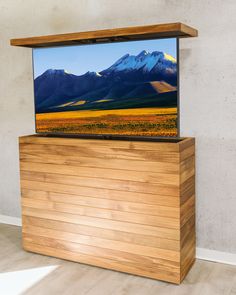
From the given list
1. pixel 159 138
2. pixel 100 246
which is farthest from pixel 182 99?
pixel 100 246

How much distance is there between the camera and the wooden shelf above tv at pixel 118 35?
2607 millimetres

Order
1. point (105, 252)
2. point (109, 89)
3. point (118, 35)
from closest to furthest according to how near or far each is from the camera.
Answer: point (118, 35), point (105, 252), point (109, 89)

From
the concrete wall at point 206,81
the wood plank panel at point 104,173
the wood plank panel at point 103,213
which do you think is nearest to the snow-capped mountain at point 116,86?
the concrete wall at point 206,81

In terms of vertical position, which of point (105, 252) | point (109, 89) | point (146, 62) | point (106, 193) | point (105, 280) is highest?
point (146, 62)

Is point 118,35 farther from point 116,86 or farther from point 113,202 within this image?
point 113,202

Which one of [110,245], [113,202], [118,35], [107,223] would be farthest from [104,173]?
[118,35]

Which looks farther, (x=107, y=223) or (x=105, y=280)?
(x=107, y=223)

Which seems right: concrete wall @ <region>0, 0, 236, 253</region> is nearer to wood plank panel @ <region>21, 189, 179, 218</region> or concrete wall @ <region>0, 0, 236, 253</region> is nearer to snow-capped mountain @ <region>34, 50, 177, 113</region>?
snow-capped mountain @ <region>34, 50, 177, 113</region>

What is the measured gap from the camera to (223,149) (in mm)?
2979

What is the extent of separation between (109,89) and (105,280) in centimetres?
140

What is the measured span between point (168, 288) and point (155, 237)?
0.34 m

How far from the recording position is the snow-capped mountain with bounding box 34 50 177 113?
288 cm

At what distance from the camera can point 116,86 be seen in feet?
10.0

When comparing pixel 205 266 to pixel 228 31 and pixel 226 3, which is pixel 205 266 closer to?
pixel 228 31
